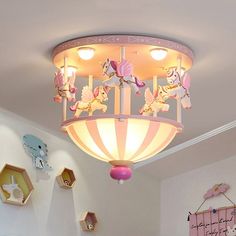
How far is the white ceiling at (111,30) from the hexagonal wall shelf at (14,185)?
0.54m

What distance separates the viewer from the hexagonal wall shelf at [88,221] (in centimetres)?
405

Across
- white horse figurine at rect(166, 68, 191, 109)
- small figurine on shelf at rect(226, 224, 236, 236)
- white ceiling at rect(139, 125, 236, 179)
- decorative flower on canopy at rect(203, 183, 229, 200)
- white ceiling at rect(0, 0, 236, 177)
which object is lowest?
small figurine on shelf at rect(226, 224, 236, 236)

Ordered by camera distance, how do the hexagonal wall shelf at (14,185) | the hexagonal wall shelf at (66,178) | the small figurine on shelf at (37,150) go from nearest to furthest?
the hexagonal wall shelf at (14,185)
the small figurine on shelf at (37,150)
the hexagonal wall shelf at (66,178)

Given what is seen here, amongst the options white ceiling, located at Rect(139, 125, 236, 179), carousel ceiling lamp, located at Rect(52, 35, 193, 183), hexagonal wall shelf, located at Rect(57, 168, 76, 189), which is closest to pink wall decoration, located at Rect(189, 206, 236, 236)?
white ceiling, located at Rect(139, 125, 236, 179)

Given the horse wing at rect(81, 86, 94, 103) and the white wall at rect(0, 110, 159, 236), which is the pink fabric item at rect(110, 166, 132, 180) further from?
the white wall at rect(0, 110, 159, 236)

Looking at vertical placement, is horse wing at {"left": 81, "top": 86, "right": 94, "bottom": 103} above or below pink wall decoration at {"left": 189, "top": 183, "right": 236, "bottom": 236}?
above

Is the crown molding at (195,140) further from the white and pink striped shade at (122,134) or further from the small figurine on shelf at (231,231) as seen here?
the white and pink striped shade at (122,134)

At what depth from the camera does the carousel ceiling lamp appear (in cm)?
255

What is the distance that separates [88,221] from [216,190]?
100 centimetres

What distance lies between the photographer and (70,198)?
13.2 feet

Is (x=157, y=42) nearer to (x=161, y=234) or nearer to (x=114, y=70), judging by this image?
(x=114, y=70)

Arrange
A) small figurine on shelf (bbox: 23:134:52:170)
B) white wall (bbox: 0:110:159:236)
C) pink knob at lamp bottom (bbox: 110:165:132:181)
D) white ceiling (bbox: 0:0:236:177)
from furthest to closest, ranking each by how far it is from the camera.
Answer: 1. small figurine on shelf (bbox: 23:134:52:170)
2. white wall (bbox: 0:110:159:236)
3. pink knob at lamp bottom (bbox: 110:165:132:181)
4. white ceiling (bbox: 0:0:236:177)

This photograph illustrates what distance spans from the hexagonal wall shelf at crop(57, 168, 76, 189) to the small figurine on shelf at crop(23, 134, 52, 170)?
0.10 m

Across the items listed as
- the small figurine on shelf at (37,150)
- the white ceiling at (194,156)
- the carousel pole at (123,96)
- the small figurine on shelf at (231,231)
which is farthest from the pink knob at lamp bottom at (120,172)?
the small figurine on shelf at (231,231)
